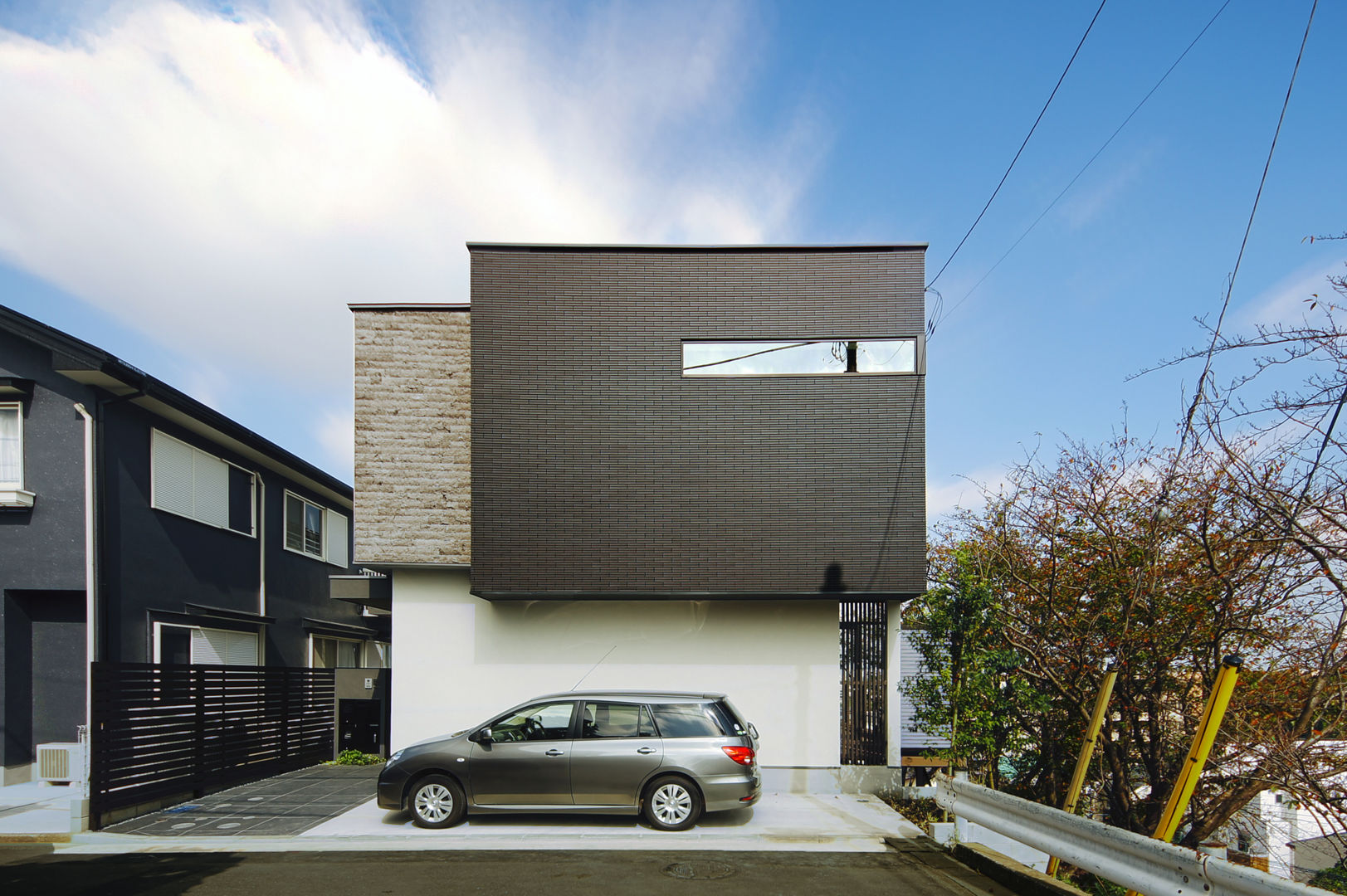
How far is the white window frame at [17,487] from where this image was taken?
40.1 ft

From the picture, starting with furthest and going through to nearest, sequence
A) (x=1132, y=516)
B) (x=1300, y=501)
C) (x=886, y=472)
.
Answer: (x=886, y=472)
(x=1132, y=516)
(x=1300, y=501)

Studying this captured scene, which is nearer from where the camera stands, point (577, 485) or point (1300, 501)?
point (1300, 501)

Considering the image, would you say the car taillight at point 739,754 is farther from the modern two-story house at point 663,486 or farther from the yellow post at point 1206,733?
the yellow post at point 1206,733

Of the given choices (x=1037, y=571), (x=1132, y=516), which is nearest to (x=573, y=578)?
(x=1037, y=571)

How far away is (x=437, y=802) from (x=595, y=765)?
6.13ft

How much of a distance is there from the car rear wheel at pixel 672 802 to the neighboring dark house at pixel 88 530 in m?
8.22

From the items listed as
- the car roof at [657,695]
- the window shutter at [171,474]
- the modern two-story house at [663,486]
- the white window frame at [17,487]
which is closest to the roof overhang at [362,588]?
the modern two-story house at [663,486]

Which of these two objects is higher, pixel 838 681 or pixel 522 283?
pixel 522 283

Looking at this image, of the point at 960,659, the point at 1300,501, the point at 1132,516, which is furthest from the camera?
the point at 1132,516

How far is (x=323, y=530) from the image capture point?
20.8 m

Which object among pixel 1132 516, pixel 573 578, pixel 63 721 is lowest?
pixel 63 721

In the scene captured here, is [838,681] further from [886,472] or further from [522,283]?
[522,283]

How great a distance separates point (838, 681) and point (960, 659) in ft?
7.71

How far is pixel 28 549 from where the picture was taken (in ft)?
40.5
